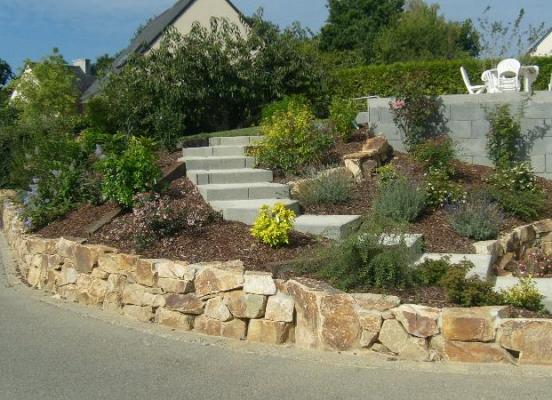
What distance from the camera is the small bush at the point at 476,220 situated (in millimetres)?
7473

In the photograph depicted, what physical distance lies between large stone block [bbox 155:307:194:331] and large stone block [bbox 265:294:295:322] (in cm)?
87

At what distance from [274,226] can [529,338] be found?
2858 mm

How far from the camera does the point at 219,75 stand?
48.0 feet

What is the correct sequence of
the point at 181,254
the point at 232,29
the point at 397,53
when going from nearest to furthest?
the point at 181,254 < the point at 232,29 < the point at 397,53

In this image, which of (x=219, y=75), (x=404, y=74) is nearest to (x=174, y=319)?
(x=219, y=75)

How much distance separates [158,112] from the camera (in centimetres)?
1134

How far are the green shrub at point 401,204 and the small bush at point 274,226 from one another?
1462mm

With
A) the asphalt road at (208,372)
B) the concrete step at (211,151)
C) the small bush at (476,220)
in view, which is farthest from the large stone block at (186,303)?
the concrete step at (211,151)

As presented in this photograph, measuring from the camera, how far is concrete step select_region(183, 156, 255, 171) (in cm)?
996

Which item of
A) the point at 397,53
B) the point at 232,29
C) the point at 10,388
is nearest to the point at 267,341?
the point at 10,388

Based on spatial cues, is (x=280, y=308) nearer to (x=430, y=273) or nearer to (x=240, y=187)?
(x=430, y=273)

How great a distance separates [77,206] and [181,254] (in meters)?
2.89

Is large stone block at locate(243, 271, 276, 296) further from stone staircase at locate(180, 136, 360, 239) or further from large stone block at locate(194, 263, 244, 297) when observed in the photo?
stone staircase at locate(180, 136, 360, 239)

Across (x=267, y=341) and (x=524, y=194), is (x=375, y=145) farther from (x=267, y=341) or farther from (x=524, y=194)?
(x=267, y=341)
